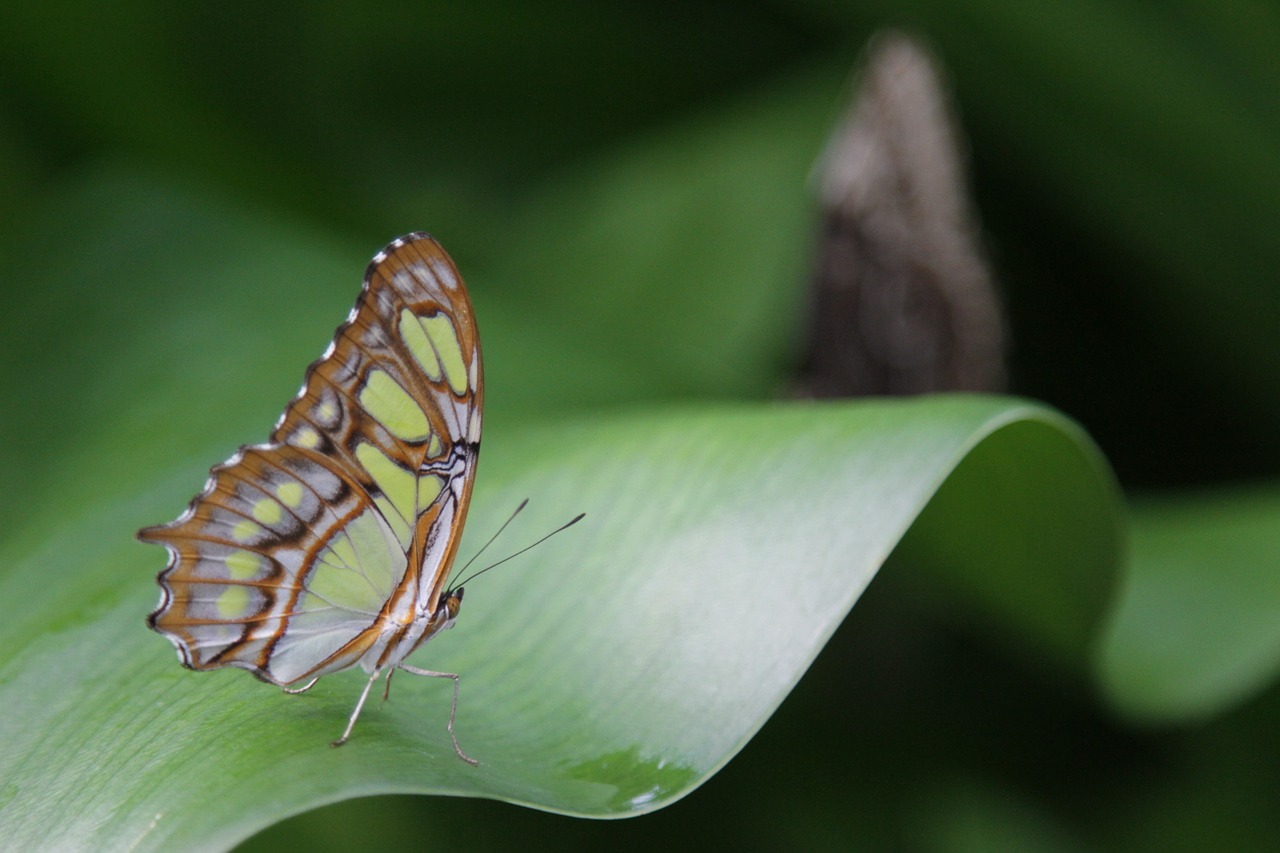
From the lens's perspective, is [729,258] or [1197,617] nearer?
[1197,617]

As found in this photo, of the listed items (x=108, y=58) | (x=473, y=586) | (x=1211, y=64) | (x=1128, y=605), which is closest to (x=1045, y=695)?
(x=1128, y=605)

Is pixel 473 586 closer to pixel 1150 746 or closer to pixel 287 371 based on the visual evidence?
pixel 287 371

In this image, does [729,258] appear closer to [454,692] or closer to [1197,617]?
[1197,617]

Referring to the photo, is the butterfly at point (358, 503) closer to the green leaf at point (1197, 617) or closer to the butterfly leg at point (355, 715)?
the butterfly leg at point (355, 715)

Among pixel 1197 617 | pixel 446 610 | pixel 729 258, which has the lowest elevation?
pixel 1197 617

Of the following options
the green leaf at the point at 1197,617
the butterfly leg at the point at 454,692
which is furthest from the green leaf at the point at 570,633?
the green leaf at the point at 1197,617

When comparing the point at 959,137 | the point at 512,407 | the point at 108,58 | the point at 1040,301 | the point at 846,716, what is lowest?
the point at 846,716

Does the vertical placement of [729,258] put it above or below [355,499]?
above

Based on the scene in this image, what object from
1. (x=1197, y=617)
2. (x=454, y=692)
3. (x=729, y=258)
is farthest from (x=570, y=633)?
(x=729, y=258)
